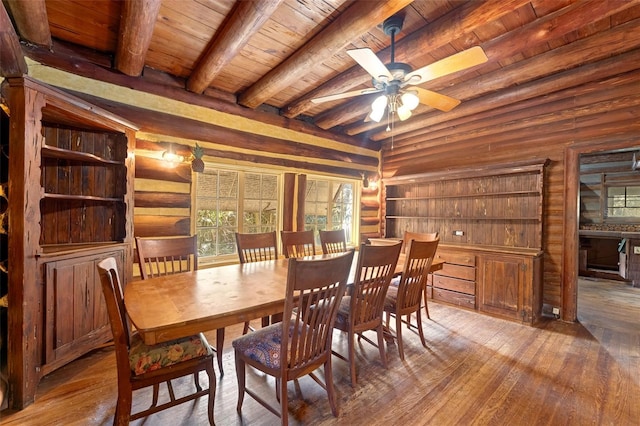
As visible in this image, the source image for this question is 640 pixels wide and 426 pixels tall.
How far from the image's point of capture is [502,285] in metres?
3.61

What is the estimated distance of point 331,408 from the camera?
1.87m

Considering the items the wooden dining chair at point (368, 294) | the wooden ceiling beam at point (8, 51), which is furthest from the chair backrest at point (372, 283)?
the wooden ceiling beam at point (8, 51)

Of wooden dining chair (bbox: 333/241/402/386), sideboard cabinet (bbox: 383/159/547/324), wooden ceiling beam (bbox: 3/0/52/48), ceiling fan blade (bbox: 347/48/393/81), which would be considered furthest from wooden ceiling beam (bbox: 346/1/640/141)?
wooden ceiling beam (bbox: 3/0/52/48)

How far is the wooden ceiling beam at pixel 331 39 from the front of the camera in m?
1.89

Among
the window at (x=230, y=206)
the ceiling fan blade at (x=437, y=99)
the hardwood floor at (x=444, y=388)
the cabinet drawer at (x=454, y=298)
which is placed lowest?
the hardwood floor at (x=444, y=388)

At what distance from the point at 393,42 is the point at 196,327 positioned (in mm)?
2406

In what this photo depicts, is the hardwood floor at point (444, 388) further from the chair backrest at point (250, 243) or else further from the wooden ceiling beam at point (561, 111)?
the wooden ceiling beam at point (561, 111)

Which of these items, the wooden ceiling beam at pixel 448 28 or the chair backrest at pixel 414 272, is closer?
the wooden ceiling beam at pixel 448 28

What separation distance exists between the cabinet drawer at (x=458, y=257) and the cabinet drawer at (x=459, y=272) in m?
0.06

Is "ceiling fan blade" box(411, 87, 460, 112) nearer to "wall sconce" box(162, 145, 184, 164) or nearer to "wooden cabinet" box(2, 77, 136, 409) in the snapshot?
"wall sconce" box(162, 145, 184, 164)

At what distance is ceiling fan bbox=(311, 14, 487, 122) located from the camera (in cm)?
188

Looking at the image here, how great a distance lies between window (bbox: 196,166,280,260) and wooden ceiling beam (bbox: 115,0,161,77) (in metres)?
1.32

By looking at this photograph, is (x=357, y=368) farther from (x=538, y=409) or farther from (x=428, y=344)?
(x=538, y=409)

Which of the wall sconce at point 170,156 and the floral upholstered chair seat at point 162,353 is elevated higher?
the wall sconce at point 170,156
